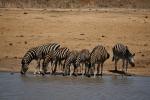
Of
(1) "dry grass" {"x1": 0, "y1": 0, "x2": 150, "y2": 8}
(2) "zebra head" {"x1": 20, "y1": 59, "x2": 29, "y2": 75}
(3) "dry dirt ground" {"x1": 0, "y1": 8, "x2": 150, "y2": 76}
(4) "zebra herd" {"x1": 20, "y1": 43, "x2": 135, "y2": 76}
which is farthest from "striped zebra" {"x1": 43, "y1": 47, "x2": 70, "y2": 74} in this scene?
(1) "dry grass" {"x1": 0, "y1": 0, "x2": 150, "y2": 8}

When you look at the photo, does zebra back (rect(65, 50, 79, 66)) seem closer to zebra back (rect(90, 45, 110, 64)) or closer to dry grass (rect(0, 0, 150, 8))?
zebra back (rect(90, 45, 110, 64))

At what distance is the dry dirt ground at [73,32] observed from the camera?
20.8m

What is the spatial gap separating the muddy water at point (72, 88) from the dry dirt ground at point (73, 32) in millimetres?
1735

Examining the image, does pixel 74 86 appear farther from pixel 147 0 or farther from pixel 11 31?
pixel 147 0

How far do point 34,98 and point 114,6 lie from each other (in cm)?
2636

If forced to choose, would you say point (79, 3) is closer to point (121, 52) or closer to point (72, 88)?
point (121, 52)

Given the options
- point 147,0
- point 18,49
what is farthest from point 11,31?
point 147,0

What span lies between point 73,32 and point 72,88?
9886mm

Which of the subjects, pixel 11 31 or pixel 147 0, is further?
pixel 147 0


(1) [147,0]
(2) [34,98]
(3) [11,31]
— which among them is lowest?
(2) [34,98]

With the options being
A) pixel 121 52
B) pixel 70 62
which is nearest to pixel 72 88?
pixel 70 62

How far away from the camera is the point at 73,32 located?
976 inches

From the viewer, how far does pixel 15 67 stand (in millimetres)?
19016

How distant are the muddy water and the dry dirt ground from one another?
1.73 metres
